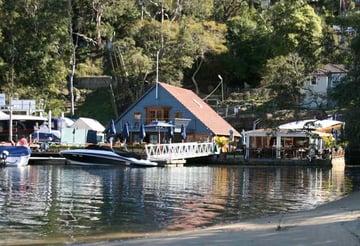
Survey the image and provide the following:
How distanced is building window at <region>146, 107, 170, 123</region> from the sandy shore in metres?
41.0

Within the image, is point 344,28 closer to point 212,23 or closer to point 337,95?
point 337,95

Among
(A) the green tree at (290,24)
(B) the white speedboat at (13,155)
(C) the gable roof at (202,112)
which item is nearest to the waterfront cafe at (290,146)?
(C) the gable roof at (202,112)

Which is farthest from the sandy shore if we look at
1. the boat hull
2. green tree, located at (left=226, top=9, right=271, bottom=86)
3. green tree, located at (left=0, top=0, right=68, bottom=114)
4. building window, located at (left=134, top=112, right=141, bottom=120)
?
green tree, located at (left=226, top=9, right=271, bottom=86)

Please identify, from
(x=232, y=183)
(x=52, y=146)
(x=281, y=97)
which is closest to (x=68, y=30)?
(x=52, y=146)

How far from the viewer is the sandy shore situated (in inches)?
483

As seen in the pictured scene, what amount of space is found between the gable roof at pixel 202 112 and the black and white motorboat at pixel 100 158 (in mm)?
14376

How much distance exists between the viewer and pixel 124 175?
34156 millimetres

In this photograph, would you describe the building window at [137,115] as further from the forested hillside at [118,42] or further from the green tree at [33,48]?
the green tree at [33,48]

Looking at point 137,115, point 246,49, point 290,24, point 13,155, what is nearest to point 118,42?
point 137,115

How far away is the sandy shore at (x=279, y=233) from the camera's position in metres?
12.3

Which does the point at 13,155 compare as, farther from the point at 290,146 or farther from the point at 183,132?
the point at 290,146

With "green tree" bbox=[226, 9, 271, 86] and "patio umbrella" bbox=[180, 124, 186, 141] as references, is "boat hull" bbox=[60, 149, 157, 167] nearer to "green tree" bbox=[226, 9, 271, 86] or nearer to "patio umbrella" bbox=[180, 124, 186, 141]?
"patio umbrella" bbox=[180, 124, 186, 141]

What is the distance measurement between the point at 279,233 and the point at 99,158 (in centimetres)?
2977

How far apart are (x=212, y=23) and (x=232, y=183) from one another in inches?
1616
